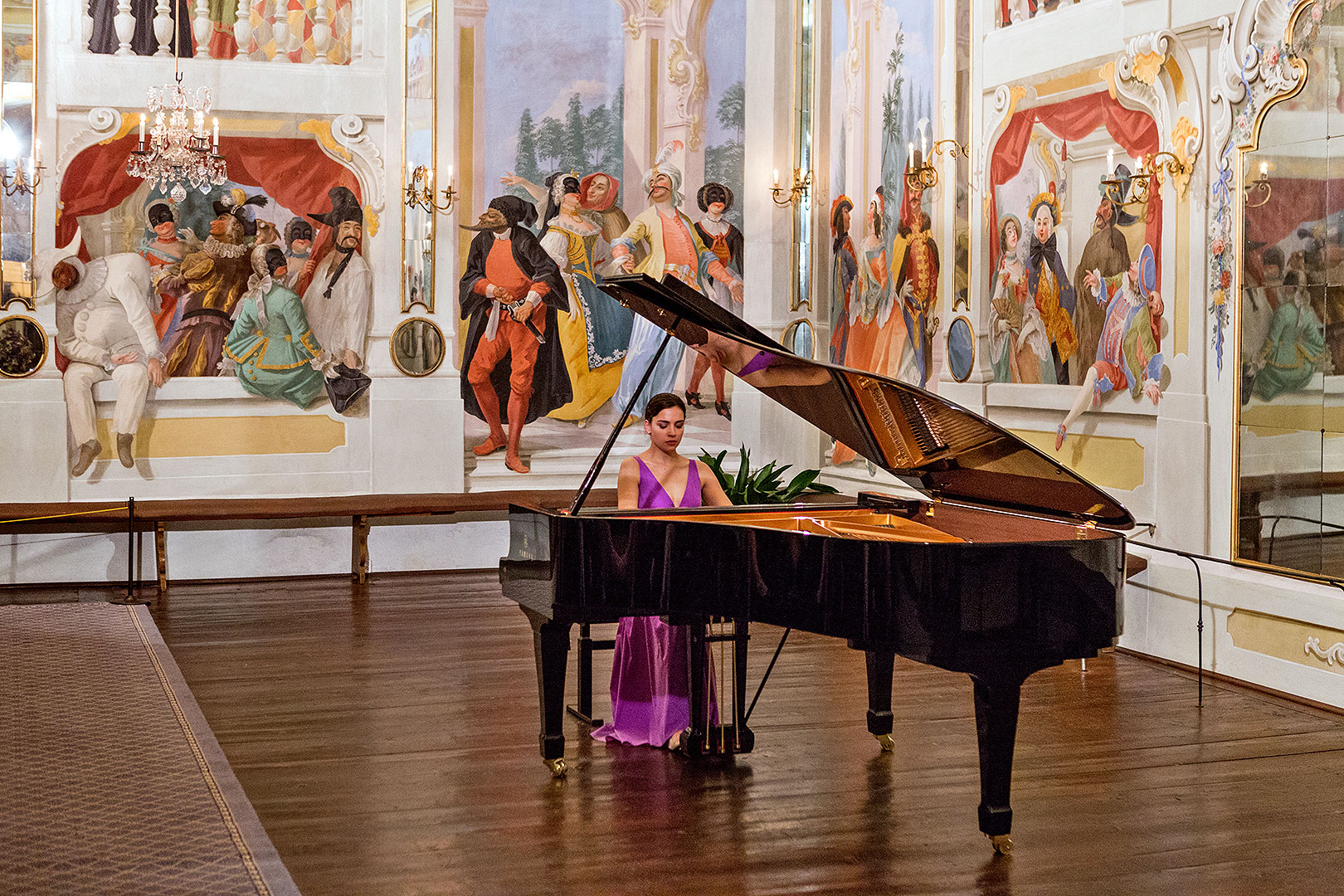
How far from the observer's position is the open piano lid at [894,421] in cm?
426

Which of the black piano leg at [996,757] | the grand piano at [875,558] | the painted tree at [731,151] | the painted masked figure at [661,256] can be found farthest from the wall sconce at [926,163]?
the black piano leg at [996,757]

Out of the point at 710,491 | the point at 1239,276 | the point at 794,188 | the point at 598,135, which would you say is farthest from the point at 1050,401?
the point at 598,135

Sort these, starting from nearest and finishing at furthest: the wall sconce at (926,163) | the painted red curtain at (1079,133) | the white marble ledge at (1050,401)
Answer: the painted red curtain at (1079,133) → the white marble ledge at (1050,401) → the wall sconce at (926,163)

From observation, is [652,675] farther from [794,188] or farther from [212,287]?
[794,188]

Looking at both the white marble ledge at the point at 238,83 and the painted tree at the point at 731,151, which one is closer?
the white marble ledge at the point at 238,83

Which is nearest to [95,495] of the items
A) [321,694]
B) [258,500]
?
[258,500]

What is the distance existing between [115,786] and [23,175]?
5730mm

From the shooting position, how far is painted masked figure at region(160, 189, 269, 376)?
354 inches

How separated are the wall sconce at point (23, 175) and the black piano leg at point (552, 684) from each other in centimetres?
601

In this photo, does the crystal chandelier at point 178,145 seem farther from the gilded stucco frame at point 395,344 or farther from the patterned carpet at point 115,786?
the patterned carpet at point 115,786

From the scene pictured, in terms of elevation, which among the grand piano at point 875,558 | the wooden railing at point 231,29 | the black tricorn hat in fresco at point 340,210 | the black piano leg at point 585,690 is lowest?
the black piano leg at point 585,690

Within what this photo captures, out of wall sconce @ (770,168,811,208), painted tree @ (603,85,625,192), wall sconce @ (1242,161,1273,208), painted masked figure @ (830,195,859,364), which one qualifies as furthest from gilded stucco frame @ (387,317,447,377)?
wall sconce @ (1242,161,1273,208)

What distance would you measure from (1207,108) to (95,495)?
24.3 ft

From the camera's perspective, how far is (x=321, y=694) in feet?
19.2
